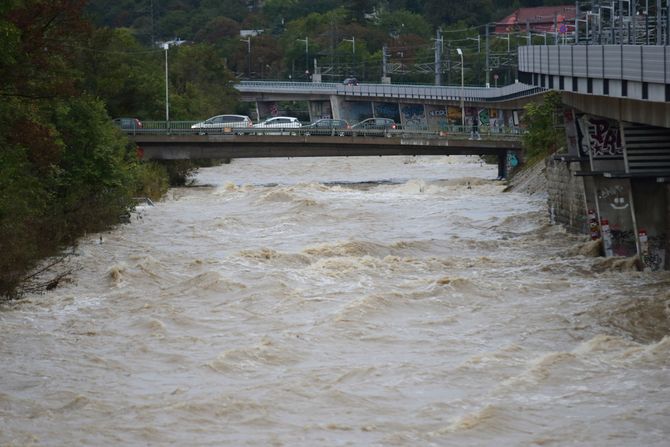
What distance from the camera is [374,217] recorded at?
5569 centimetres

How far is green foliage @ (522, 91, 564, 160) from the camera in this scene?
197 ft

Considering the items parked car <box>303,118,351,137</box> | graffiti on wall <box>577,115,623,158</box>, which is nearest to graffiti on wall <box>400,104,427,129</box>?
parked car <box>303,118,351,137</box>

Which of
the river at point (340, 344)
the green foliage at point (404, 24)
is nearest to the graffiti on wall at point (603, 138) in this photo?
the river at point (340, 344)

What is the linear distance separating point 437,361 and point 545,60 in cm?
2205

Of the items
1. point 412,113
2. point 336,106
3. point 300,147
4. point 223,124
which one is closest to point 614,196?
point 300,147

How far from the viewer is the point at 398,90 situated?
398 ft

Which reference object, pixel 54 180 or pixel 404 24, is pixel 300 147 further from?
pixel 404 24

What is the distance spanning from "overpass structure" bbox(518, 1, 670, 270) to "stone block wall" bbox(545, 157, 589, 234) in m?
0.07

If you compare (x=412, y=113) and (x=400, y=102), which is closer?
(x=400, y=102)

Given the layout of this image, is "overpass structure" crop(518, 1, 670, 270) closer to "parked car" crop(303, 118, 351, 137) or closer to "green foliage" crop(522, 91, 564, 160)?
"green foliage" crop(522, 91, 564, 160)

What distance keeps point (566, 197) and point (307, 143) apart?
29298 mm

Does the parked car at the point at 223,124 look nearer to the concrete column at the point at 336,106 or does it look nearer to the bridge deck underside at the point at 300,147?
the bridge deck underside at the point at 300,147

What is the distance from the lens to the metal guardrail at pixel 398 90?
98.8 metres

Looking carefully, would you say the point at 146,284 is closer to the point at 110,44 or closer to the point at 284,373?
the point at 284,373
